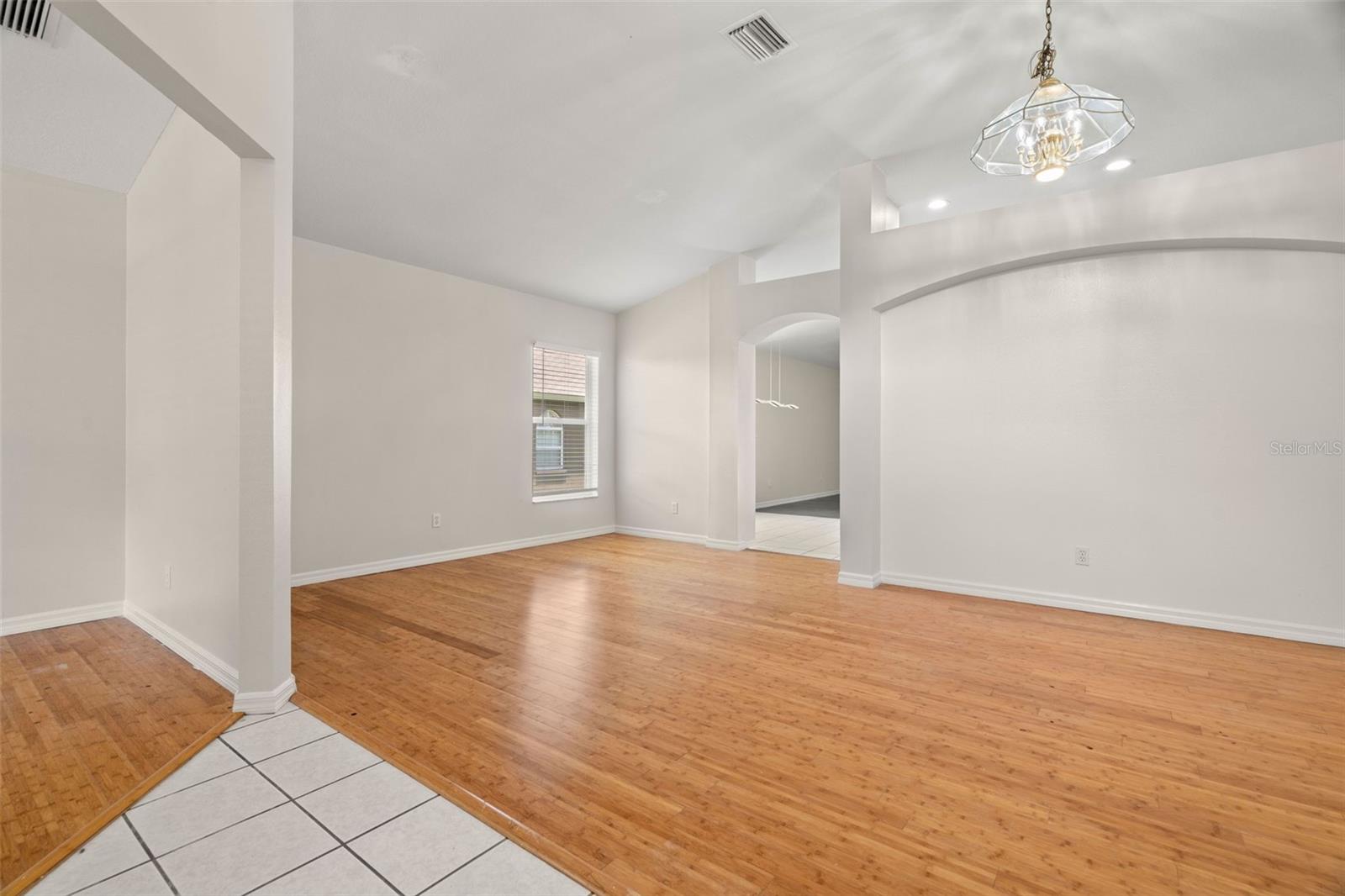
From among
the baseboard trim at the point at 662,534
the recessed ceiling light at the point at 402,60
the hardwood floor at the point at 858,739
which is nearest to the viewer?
the hardwood floor at the point at 858,739

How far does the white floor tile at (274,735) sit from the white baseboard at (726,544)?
14.4 ft

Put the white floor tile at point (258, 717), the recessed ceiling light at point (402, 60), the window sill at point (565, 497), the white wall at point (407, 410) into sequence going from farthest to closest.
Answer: the window sill at point (565, 497) < the white wall at point (407, 410) < the recessed ceiling light at point (402, 60) < the white floor tile at point (258, 717)

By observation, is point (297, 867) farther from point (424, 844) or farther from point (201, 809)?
point (201, 809)

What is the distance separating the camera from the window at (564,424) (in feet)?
Answer: 21.1

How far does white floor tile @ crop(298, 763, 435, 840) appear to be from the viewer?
5.63 ft

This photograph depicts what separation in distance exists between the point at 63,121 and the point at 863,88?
15.3ft

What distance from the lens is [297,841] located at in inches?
64.4

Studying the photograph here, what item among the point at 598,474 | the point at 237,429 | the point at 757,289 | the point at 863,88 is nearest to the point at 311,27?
the point at 237,429

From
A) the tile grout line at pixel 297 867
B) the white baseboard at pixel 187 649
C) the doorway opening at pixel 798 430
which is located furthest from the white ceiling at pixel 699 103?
the doorway opening at pixel 798 430

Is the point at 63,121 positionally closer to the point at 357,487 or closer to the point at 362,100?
the point at 362,100

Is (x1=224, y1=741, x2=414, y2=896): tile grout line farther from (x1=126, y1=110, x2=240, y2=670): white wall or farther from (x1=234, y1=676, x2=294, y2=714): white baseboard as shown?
(x1=126, y1=110, x2=240, y2=670): white wall

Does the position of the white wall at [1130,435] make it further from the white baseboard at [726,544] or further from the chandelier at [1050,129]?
the white baseboard at [726,544]

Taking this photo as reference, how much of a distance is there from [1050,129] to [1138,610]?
10.2 ft

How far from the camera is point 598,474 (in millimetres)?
7094
